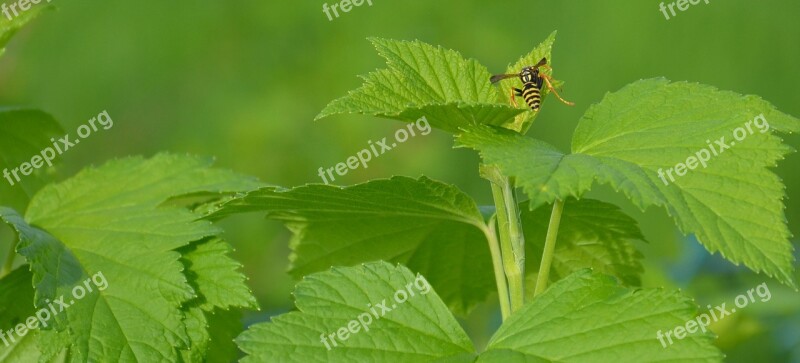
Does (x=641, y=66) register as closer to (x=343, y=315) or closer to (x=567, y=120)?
(x=567, y=120)

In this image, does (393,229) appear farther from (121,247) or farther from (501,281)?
(121,247)

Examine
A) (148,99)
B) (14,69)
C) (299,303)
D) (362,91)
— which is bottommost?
(299,303)

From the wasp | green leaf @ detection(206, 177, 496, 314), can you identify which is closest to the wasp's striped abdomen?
the wasp

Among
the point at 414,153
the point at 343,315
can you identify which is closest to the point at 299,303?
the point at 343,315

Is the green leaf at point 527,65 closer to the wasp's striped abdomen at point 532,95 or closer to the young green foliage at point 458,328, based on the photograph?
the wasp's striped abdomen at point 532,95

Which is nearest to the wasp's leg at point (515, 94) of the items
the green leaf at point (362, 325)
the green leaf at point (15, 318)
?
the green leaf at point (362, 325)

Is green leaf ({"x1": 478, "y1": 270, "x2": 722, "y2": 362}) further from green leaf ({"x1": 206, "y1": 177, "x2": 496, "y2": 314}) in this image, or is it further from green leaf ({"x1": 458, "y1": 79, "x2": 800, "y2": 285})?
green leaf ({"x1": 206, "y1": 177, "x2": 496, "y2": 314})

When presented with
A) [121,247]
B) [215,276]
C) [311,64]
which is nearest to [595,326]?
[215,276]
